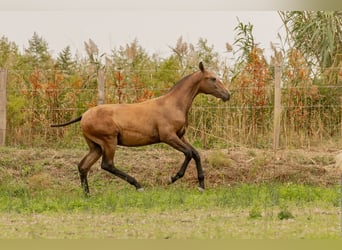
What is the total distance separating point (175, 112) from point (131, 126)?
2.12 ft

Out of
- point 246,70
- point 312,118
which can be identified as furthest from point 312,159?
point 246,70

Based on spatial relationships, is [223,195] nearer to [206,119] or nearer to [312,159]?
[312,159]

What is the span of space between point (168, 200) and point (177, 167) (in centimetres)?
292

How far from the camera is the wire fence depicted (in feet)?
A: 47.2

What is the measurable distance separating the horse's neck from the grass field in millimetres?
1230

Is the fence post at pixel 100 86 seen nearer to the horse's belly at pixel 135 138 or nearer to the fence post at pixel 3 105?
the fence post at pixel 3 105

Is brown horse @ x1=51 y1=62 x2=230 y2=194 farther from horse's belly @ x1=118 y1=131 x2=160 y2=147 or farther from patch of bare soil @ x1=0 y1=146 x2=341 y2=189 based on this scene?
patch of bare soil @ x1=0 y1=146 x2=341 y2=189

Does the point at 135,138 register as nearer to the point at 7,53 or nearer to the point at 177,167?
the point at 177,167

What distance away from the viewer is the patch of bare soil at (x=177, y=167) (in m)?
12.6

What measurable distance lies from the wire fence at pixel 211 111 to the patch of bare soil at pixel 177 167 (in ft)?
2.16

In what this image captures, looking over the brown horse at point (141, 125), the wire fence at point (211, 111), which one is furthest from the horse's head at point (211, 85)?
the wire fence at point (211, 111)

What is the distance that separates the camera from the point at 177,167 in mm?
13039

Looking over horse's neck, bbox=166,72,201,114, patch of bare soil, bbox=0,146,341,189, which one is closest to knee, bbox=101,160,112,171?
patch of bare soil, bbox=0,146,341,189

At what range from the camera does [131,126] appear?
11.6 metres
